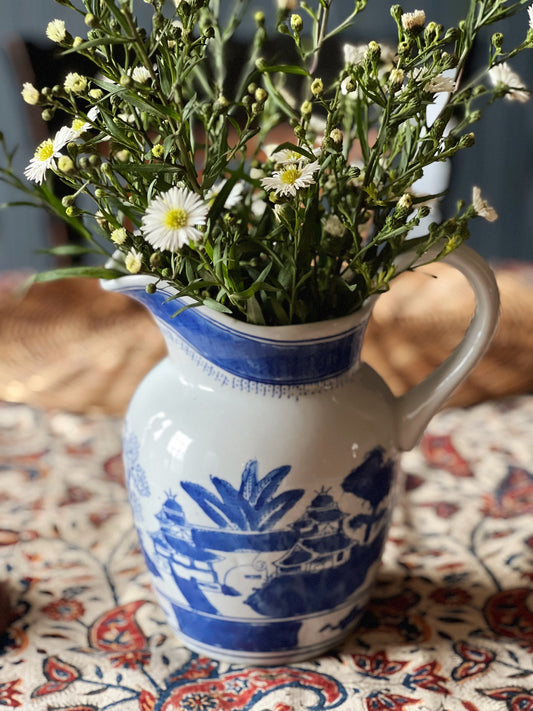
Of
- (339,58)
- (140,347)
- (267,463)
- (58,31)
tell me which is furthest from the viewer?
(339,58)

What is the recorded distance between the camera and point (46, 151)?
0.38 m

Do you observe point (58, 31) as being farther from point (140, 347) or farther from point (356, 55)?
point (140, 347)

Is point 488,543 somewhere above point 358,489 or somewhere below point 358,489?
below

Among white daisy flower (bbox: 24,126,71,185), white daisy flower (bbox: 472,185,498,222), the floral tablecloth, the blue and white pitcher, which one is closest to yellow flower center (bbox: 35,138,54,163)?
A: white daisy flower (bbox: 24,126,71,185)

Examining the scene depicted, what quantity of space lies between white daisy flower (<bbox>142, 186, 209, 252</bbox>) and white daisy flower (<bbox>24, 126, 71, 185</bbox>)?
0.17 ft

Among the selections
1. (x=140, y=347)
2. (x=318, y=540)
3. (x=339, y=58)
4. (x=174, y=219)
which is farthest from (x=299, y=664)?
(x=339, y=58)

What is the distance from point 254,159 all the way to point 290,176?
0.39 feet

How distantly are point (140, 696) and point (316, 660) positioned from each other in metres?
0.12

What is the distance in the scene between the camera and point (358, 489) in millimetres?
494

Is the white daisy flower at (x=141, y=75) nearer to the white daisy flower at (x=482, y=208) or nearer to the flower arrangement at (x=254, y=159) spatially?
the flower arrangement at (x=254, y=159)

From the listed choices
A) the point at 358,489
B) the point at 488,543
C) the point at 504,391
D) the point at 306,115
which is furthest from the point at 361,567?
the point at 504,391

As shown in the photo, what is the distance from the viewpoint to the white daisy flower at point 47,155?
37cm

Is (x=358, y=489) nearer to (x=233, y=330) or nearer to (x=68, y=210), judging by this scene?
(x=233, y=330)

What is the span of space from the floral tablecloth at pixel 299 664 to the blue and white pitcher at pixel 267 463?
0.12ft
